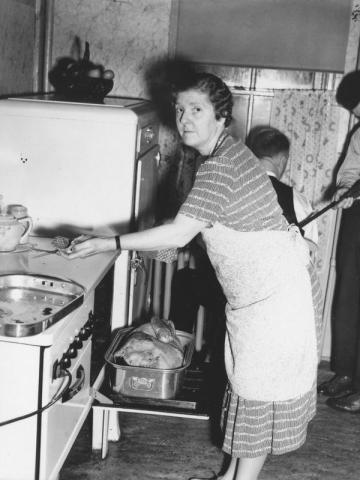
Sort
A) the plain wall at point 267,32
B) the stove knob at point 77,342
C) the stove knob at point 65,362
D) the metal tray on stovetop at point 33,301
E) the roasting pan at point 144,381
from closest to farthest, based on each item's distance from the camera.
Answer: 1. the metal tray on stovetop at point 33,301
2. the stove knob at point 65,362
3. the stove knob at point 77,342
4. the roasting pan at point 144,381
5. the plain wall at point 267,32

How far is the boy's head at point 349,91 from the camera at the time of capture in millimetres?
3775

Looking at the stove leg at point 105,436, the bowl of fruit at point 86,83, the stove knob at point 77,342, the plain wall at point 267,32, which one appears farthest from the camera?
the plain wall at point 267,32

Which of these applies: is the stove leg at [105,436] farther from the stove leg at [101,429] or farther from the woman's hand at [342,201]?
the woman's hand at [342,201]

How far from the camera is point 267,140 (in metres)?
3.20

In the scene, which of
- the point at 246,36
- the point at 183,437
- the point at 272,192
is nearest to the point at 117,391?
the point at 183,437

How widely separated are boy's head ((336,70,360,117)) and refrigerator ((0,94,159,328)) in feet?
4.93

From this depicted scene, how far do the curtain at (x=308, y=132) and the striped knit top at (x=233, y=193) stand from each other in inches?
60.1

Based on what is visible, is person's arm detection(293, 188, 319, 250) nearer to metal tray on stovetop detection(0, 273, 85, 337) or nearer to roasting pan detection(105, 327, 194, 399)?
roasting pan detection(105, 327, 194, 399)

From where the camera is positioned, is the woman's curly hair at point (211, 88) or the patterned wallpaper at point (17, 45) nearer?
the woman's curly hair at point (211, 88)

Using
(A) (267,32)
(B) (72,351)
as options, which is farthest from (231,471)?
(A) (267,32)

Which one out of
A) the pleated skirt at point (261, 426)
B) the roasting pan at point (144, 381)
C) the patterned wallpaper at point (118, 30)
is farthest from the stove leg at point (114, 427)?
the patterned wallpaper at point (118, 30)

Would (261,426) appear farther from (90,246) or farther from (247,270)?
(90,246)

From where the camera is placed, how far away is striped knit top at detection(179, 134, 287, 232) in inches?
85.4

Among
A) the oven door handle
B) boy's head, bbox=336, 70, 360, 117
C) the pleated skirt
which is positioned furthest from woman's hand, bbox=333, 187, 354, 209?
the oven door handle
